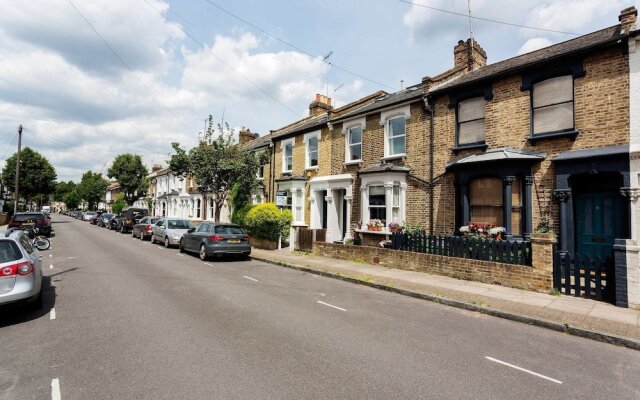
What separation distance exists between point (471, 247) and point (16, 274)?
35.4 ft

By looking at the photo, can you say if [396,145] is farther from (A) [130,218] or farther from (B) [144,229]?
(A) [130,218]

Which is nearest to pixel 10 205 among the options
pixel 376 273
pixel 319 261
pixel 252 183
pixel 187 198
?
pixel 187 198

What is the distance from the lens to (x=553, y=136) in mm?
10344

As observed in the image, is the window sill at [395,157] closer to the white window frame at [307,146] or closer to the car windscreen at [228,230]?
the white window frame at [307,146]

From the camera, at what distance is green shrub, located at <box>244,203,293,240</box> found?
58.6 ft

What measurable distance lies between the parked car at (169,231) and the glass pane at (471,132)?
47.6 ft

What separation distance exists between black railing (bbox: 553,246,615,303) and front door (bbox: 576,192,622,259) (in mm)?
1288

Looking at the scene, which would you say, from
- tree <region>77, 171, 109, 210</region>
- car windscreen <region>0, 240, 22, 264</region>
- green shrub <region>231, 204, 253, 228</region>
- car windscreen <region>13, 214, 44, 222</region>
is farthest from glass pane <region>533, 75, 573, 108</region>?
tree <region>77, 171, 109, 210</region>

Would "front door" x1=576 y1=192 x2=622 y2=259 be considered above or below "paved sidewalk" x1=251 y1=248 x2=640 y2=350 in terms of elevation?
above

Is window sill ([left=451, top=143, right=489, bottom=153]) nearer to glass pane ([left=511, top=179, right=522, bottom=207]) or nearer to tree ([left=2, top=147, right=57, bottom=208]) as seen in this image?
glass pane ([left=511, top=179, right=522, bottom=207])

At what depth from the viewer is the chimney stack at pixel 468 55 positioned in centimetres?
1540

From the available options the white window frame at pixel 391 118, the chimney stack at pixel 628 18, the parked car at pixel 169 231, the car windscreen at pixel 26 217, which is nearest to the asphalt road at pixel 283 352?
the white window frame at pixel 391 118

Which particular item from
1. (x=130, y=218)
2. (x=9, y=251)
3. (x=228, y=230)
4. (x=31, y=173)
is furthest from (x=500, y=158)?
(x=31, y=173)

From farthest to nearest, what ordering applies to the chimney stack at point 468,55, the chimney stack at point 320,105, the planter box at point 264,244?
1. the chimney stack at point 320,105
2. the planter box at point 264,244
3. the chimney stack at point 468,55
